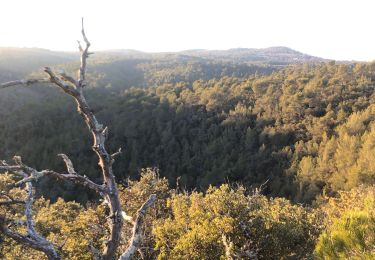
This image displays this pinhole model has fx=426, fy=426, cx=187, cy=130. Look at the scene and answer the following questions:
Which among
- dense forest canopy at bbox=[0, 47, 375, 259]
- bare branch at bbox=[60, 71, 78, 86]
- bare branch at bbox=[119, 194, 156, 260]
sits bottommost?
dense forest canopy at bbox=[0, 47, 375, 259]

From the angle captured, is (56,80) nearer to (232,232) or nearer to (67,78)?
(67,78)

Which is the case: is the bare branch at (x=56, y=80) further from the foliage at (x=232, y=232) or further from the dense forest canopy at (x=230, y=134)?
the dense forest canopy at (x=230, y=134)

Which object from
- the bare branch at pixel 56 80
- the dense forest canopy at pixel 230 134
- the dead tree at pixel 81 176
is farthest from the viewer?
the dense forest canopy at pixel 230 134

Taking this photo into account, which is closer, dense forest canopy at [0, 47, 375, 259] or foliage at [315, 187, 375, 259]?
foliage at [315, 187, 375, 259]


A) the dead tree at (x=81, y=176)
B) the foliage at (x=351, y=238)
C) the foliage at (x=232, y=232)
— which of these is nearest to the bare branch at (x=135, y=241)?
the dead tree at (x=81, y=176)

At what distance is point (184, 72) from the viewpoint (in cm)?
16975

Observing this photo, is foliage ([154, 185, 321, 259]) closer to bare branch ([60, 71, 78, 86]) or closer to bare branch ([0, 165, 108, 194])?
A: bare branch ([0, 165, 108, 194])

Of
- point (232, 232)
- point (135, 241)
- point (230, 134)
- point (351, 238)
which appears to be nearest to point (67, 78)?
point (135, 241)

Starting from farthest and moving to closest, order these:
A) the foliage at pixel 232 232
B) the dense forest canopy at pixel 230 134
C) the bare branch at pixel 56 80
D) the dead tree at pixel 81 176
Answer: the dense forest canopy at pixel 230 134 → the foliage at pixel 232 232 → the dead tree at pixel 81 176 → the bare branch at pixel 56 80

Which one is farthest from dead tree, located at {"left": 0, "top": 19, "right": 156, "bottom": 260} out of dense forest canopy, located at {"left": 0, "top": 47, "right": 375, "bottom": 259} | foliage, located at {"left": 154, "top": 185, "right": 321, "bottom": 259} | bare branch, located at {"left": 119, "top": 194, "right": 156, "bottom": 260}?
dense forest canopy, located at {"left": 0, "top": 47, "right": 375, "bottom": 259}

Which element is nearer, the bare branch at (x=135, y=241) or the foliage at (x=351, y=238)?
the bare branch at (x=135, y=241)

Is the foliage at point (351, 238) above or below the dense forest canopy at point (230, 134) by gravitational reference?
above

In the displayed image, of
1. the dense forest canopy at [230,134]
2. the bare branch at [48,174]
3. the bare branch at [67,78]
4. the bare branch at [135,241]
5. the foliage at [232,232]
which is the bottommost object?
the dense forest canopy at [230,134]

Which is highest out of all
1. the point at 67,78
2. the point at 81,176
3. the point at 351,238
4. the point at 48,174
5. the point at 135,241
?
the point at 67,78
